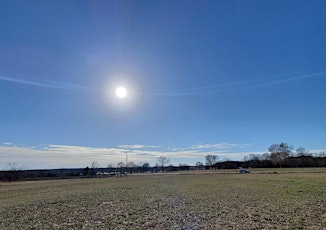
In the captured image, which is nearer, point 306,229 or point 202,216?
point 306,229

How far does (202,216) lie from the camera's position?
499 inches

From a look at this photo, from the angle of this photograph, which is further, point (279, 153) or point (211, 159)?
point (211, 159)

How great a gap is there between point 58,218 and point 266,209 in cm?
1048

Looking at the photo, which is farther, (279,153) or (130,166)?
(130,166)

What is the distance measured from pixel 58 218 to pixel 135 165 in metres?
185

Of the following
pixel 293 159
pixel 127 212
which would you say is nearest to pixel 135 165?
pixel 293 159

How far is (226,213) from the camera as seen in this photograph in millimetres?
13273

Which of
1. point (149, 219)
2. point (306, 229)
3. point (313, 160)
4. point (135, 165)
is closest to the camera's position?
point (306, 229)

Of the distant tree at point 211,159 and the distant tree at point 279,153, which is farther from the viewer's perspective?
the distant tree at point 211,159

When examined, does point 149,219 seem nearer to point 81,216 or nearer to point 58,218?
point 81,216

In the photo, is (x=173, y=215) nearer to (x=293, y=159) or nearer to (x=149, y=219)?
(x=149, y=219)

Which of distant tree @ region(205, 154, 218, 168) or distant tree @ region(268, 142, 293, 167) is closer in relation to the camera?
distant tree @ region(268, 142, 293, 167)

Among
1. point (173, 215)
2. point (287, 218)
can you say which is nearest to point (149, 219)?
point (173, 215)

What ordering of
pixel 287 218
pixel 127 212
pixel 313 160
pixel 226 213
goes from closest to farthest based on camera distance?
pixel 287 218 < pixel 226 213 < pixel 127 212 < pixel 313 160
